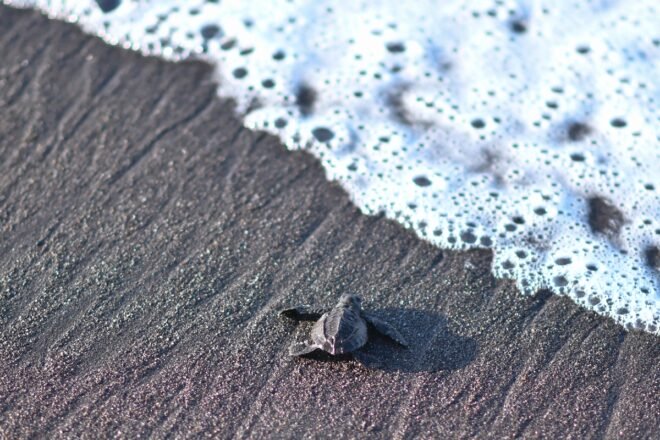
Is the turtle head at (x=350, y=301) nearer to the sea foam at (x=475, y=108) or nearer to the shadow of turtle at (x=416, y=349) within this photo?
the shadow of turtle at (x=416, y=349)

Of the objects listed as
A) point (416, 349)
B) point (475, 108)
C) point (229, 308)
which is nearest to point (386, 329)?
point (416, 349)

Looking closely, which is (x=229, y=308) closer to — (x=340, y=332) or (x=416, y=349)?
(x=340, y=332)

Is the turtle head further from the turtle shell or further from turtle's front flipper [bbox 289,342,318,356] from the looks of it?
turtle's front flipper [bbox 289,342,318,356]

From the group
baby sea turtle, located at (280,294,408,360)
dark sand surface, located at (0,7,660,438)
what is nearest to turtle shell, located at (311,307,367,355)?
baby sea turtle, located at (280,294,408,360)

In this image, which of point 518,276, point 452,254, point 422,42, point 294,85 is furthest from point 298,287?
point 422,42

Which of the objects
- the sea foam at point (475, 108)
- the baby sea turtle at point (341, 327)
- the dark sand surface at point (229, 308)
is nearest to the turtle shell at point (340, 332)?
the baby sea turtle at point (341, 327)

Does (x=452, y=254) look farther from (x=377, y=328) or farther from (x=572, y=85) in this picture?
(x=572, y=85)
